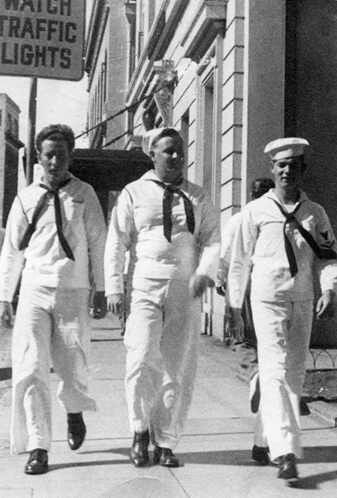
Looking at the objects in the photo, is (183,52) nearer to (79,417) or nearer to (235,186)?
(235,186)

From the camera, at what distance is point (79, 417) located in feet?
17.2

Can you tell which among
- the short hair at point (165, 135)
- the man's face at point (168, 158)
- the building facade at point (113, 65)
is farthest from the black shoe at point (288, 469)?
the building facade at point (113, 65)

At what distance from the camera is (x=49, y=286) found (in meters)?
4.97

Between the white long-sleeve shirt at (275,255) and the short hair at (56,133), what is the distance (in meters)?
1.14

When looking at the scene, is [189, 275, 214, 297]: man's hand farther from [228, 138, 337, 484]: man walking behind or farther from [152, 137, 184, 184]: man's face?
[152, 137, 184, 184]: man's face

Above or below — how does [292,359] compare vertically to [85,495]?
above

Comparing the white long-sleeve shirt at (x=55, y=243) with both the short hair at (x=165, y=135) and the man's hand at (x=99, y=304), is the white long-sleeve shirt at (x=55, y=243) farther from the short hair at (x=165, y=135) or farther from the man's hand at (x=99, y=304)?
the short hair at (x=165, y=135)

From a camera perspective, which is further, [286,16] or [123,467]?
[286,16]

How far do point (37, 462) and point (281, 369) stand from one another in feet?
4.79

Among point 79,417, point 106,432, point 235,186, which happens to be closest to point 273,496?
point 79,417

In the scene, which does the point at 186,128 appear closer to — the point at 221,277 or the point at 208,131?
the point at 208,131

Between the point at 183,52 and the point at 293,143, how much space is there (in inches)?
490

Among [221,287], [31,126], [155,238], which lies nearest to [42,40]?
[31,126]

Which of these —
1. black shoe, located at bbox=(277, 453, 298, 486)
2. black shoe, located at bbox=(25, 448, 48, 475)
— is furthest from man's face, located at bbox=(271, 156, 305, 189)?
black shoe, located at bbox=(25, 448, 48, 475)
